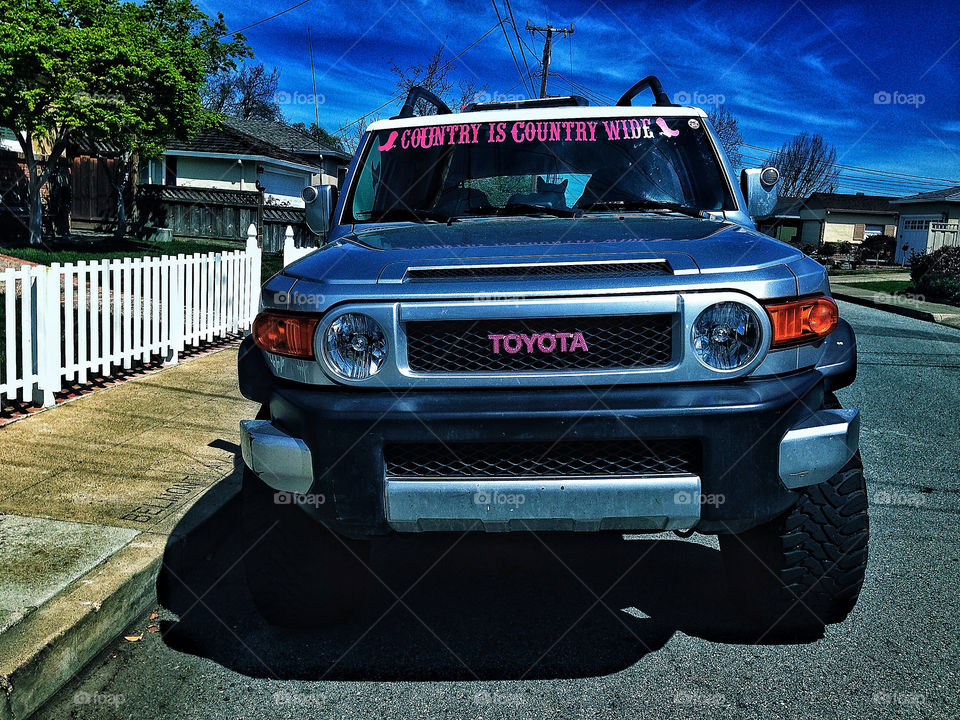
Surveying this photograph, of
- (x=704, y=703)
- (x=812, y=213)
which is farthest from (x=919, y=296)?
(x=812, y=213)

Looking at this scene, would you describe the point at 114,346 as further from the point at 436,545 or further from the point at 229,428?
the point at 436,545

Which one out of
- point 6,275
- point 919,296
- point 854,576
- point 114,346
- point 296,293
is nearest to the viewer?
point 296,293

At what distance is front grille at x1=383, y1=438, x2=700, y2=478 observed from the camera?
103 inches

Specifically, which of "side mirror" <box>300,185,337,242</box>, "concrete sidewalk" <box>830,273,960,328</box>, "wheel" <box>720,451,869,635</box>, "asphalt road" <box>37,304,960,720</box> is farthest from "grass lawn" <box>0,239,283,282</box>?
"wheel" <box>720,451,869,635</box>

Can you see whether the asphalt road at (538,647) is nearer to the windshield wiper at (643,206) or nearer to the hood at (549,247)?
the hood at (549,247)

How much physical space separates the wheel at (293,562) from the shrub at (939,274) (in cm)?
2245

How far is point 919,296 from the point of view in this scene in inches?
933

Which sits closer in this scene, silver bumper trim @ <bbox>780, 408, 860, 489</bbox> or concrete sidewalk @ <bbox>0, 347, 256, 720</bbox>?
silver bumper trim @ <bbox>780, 408, 860, 489</bbox>

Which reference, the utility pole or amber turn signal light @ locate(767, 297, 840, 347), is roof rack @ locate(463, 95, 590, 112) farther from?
the utility pole

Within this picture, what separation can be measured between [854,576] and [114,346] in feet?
21.6

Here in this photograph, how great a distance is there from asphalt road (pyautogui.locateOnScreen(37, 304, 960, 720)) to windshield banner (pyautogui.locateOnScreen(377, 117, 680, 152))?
1.97 m

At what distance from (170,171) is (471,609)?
3788 centimetres

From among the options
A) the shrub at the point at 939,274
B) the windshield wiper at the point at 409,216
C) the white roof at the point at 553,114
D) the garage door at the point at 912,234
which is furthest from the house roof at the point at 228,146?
the garage door at the point at 912,234

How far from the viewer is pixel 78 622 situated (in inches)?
119
